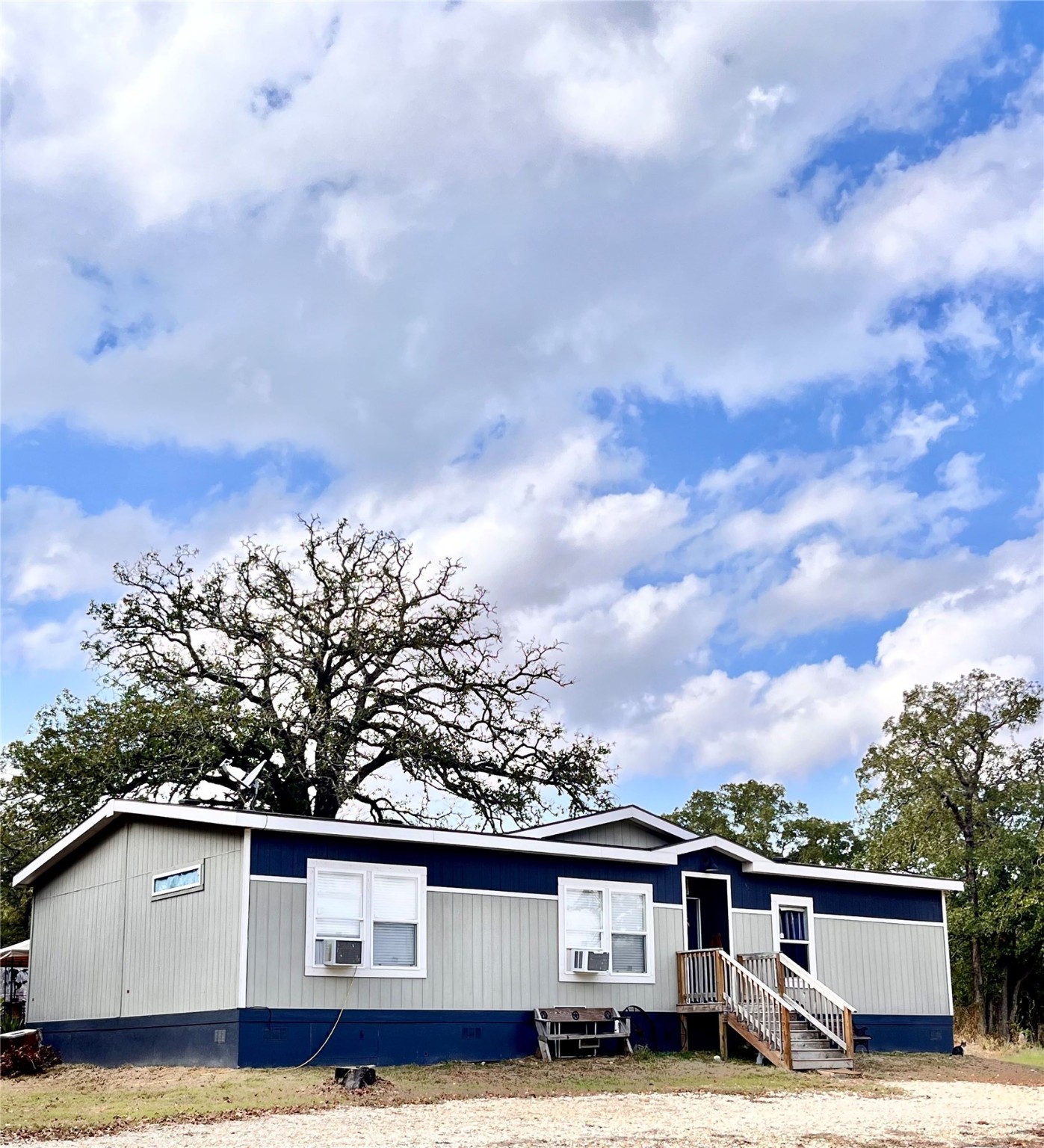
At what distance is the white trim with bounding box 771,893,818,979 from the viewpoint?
2167 centimetres

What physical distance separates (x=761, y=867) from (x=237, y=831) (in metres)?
8.96

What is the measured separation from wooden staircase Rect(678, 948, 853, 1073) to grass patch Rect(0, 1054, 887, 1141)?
23.0 inches

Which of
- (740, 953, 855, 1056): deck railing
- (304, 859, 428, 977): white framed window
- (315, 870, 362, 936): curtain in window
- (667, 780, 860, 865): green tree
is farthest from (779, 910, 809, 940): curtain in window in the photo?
(667, 780, 860, 865): green tree

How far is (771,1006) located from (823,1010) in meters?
1.71

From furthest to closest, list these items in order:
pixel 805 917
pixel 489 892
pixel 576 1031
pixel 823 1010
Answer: pixel 805 917 < pixel 823 1010 < pixel 576 1031 < pixel 489 892

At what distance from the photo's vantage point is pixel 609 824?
21.6 metres

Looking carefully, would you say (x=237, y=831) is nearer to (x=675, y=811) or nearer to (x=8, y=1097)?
(x=8, y=1097)

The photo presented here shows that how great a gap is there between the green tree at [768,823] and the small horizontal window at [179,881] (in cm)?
2817

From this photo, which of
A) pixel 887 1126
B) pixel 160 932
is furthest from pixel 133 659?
pixel 887 1126

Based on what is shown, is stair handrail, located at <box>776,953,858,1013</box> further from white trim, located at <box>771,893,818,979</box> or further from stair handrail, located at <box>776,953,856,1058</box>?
white trim, located at <box>771,893,818,979</box>

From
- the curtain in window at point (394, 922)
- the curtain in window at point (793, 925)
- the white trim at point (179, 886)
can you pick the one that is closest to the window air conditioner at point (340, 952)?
the curtain in window at point (394, 922)

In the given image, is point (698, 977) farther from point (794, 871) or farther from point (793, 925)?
point (794, 871)

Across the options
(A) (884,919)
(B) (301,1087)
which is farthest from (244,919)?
(A) (884,919)

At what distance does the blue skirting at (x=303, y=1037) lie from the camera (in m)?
16.0
